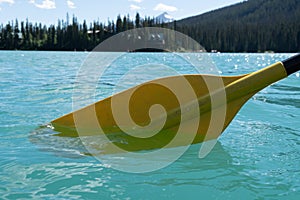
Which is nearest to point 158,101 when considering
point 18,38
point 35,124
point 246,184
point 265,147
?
point 265,147

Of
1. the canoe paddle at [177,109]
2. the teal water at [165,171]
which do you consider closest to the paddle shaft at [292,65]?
the canoe paddle at [177,109]

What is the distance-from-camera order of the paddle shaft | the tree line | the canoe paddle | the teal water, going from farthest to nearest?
the tree line < the canoe paddle < the paddle shaft < the teal water

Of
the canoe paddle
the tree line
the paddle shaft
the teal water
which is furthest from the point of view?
the tree line

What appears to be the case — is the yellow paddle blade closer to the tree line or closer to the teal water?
the teal water

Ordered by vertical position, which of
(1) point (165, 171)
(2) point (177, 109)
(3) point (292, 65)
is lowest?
(1) point (165, 171)

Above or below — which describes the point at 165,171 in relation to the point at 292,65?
below

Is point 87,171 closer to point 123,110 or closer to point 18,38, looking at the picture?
point 123,110

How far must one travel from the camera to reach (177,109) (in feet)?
16.7

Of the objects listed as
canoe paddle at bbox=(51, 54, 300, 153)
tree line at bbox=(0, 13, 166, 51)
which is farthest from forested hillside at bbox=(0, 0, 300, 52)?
canoe paddle at bbox=(51, 54, 300, 153)

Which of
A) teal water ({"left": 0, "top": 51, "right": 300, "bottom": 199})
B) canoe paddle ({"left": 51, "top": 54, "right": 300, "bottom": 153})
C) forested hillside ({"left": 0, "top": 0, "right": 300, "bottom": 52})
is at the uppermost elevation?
forested hillside ({"left": 0, "top": 0, "right": 300, "bottom": 52})

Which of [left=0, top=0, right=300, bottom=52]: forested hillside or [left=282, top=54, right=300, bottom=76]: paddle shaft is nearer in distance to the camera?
Result: [left=282, top=54, right=300, bottom=76]: paddle shaft

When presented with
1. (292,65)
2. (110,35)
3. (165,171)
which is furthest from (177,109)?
(110,35)

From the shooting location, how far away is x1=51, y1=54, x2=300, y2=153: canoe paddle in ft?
16.4

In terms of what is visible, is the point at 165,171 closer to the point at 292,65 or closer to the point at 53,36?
the point at 292,65
